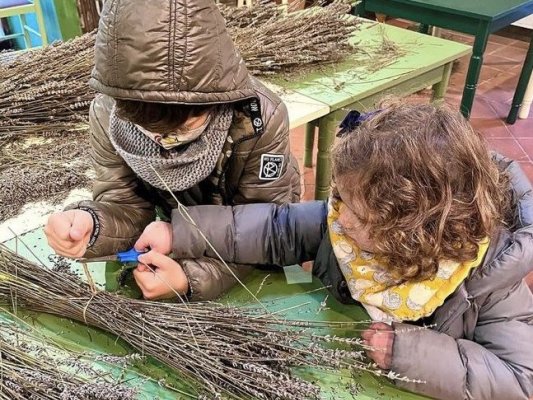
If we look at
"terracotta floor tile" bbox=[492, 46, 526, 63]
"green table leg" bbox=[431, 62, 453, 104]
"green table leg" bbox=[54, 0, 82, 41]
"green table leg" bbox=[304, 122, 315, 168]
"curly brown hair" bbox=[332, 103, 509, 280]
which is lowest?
"terracotta floor tile" bbox=[492, 46, 526, 63]

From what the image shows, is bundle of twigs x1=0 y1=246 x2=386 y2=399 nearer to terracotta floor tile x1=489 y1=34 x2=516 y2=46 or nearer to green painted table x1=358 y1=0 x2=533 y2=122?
green painted table x1=358 y1=0 x2=533 y2=122

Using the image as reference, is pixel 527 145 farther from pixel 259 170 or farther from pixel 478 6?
pixel 259 170

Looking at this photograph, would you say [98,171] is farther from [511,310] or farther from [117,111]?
[511,310]

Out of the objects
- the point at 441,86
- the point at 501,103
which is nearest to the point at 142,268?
the point at 441,86

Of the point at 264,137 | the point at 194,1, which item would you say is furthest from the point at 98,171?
the point at 194,1

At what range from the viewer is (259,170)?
1247mm

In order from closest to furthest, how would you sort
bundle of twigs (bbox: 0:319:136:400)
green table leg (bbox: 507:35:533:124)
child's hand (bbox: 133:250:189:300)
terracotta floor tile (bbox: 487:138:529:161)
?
bundle of twigs (bbox: 0:319:136:400), child's hand (bbox: 133:250:189:300), terracotta floor tile (bbox: 487:138:529:161), green table leg (bbox: 507:35:533:124)

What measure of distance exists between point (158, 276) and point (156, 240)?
3.4 inches

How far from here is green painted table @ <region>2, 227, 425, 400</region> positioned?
93cm

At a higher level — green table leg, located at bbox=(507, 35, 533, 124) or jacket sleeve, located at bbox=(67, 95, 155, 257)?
jacket sleeve, located at bbox=(67, 95, 155, 257)

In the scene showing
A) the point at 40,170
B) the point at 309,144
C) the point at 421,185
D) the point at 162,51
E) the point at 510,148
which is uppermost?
the point at 162,51

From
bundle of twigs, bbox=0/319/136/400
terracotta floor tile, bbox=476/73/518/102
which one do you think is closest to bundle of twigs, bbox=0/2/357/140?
bundle of twigs, bbox=0/319/136/400

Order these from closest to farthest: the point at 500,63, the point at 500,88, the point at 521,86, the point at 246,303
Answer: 1. the point at 246,303
2. the point at 521,86
3. the point at 500,88
4. the point at 500,63

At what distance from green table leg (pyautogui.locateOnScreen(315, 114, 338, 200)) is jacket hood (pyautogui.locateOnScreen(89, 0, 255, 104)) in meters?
0.91
